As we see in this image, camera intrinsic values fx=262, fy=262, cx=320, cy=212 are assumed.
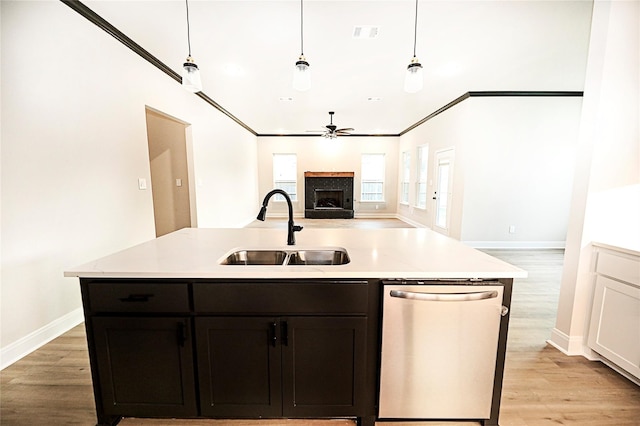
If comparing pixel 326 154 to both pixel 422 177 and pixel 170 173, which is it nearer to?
pixel 422 177

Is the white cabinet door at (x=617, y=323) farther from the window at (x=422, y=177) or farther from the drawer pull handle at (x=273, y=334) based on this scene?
the window at (x=422, y=177)

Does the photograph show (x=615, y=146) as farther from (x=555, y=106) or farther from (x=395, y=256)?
(x=555, y=106)

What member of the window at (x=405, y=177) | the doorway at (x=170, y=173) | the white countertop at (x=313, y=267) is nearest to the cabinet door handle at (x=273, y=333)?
the white countertop at (x=313, y=267)

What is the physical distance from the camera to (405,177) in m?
8.15

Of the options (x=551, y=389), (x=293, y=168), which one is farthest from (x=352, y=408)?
(x=293, y=168)

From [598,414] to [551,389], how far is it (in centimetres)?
21

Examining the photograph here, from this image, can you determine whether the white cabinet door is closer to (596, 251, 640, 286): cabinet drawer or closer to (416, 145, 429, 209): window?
(596, 251, 640, 286): cabinet drawer

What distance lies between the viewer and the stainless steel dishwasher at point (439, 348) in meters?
1.17

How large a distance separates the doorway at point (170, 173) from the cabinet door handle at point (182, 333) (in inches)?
142

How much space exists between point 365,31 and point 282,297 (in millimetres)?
2742

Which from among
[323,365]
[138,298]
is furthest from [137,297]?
[323,365]

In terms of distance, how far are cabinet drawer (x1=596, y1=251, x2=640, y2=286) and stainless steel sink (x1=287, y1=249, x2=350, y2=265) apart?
1.74 metres

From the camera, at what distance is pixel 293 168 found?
8742 millimetres

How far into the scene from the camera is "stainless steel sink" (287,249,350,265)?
5.23ft
